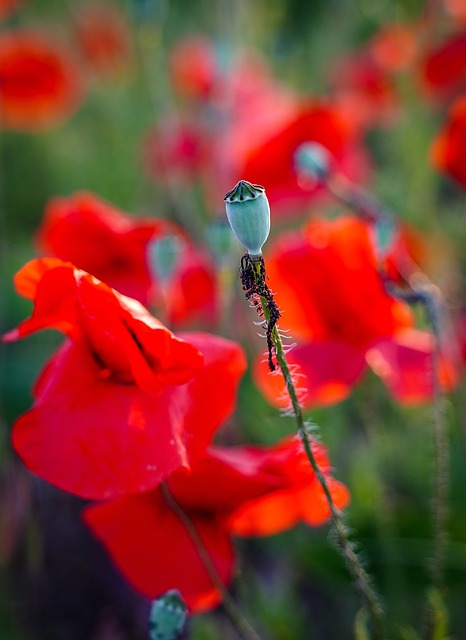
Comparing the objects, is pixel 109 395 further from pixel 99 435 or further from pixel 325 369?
pixel 325 369

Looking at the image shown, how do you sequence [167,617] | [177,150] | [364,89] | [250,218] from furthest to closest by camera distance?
[364,89]
[177,150]
[167,617]
[250,218]

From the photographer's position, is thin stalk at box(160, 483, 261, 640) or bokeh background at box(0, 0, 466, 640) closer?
thin stalk at box(160, 483, 261, 640)

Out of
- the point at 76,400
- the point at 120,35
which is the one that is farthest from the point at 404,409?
the point at 120,35

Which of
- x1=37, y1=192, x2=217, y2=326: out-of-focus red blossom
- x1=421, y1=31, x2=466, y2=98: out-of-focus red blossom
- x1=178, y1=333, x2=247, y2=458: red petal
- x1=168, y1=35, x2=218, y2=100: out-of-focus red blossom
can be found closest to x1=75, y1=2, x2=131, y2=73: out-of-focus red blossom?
x1=168, y1=35, x2=218, y2=100: out-of-focus red blossom

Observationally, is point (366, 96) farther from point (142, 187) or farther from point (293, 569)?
point (293, 569)

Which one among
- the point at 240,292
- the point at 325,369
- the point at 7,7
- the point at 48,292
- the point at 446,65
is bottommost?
the point at 240,292

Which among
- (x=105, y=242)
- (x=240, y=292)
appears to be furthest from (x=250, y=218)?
(x=240, y=292)

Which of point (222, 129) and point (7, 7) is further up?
point (7, 7)

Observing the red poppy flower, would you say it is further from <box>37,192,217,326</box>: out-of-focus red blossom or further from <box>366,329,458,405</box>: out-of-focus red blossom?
<box>366,329,458,405</box>: out-of-focus red blossom
